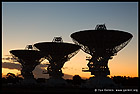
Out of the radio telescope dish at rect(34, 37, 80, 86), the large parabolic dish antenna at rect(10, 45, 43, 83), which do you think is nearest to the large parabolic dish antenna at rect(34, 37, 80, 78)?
the radio telescope dish at rect(34, 37, 80, 86)

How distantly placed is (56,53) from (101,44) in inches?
863

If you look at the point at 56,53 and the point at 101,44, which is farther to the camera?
the point at 56,53

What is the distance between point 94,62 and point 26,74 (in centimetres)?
4260

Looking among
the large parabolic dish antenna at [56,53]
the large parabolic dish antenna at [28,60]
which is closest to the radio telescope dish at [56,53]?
the large parabolic dish antenna at [56,53]

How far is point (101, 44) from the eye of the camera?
55.1 metres

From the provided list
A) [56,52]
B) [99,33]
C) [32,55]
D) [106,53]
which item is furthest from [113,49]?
[32,55]

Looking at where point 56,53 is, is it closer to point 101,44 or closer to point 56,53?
point 56,53

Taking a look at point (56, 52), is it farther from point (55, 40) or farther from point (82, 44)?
point (82, 44)

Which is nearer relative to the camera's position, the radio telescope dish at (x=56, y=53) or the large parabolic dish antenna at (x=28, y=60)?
the radio telescope dish at (x=56, y=53)

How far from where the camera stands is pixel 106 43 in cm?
5481

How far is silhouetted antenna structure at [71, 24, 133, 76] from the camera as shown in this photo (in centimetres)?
5394

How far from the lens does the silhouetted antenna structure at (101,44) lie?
177 ft

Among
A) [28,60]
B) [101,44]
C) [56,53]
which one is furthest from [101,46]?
[28,60]

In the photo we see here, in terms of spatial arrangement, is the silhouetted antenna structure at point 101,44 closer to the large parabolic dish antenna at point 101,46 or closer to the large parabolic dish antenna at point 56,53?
the large parabolic dish antenna at point 101,46
